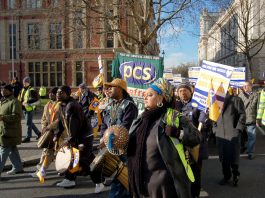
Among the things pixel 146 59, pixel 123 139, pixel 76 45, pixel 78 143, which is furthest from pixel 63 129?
pixel 76 45

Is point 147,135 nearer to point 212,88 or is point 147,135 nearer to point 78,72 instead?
point 212,88

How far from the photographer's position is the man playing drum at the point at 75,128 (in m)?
6.26

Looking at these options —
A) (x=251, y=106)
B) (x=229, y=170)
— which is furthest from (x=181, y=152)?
(x=251, y=106)

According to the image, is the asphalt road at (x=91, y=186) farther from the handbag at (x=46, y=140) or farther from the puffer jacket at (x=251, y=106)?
the puffer jacket at (x=251, y=106)

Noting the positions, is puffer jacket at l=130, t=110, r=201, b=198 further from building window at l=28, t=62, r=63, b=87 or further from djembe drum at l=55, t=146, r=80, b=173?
building window at l=28, t=62, r=63, b=87

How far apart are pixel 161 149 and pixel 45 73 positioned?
37.9 m

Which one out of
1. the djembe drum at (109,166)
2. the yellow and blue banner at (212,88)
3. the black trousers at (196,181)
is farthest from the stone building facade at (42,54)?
the djembe drum at (109,166)

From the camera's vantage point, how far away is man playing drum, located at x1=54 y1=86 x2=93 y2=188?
6258 millimetres

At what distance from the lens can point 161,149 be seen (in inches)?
127

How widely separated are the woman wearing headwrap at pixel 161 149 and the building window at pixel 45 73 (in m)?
36.7

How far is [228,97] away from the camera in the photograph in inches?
273

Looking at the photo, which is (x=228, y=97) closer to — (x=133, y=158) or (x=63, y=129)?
(x=63, y=129)

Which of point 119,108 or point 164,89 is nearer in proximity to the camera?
point 164,89

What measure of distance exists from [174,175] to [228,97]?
4034 millimetres
